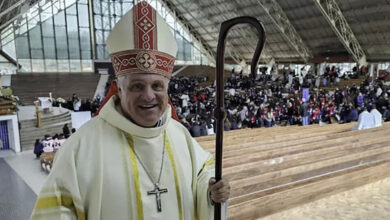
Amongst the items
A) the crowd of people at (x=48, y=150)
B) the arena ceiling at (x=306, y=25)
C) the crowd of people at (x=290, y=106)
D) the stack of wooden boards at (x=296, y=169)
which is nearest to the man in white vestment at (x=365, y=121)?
the stack of wooden boards at (x=296, y=169)

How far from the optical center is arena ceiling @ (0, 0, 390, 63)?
15.2m

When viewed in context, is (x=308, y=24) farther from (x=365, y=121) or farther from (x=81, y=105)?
(x=365, y=121)

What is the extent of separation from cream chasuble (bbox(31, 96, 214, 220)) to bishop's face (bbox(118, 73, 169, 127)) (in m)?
0.05

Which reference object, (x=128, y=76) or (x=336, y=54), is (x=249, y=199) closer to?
(x=128, y=76)

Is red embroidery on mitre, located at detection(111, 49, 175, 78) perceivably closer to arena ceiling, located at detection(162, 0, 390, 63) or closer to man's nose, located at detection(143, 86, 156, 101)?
man's nose, located at detection(143, 86, 156, 101)

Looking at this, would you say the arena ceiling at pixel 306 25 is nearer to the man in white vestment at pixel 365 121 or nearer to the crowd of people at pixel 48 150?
the man in white vestment at pixel 365 121

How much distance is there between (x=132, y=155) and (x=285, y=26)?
19.4 meters

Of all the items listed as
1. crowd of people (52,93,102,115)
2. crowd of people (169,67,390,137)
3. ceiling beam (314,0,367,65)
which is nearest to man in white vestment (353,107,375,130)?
crowd of people (169,67,390,137)

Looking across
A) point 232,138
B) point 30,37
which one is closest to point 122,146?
point 232,138

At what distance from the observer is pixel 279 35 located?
794 inches

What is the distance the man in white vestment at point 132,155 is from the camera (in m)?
1.08

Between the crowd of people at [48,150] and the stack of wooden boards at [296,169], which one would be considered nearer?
the stack of wooden boards at [296,169]

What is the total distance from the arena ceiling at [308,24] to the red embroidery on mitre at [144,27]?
1252 cm

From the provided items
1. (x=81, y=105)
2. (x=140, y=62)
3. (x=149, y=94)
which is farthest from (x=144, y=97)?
(x=81, y=105)
